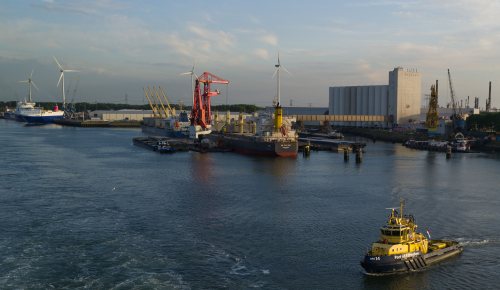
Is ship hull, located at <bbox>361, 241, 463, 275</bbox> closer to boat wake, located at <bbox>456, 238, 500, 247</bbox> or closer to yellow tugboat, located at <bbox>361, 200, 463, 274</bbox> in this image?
yellow tugboat, located at <bbox>361, 200, 463, 274</bbox>

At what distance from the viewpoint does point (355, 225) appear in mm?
25625

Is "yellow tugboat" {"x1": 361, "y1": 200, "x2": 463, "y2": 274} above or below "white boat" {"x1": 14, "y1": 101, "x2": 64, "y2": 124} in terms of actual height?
below

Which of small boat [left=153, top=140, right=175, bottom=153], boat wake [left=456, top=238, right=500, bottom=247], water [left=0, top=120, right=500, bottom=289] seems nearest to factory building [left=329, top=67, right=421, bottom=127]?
small boat [left=153, top=140, right=175, bottom=153]

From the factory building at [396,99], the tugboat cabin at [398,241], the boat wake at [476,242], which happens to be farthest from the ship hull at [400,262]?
the factory building at [396,99]

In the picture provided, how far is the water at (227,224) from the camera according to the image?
18781mm

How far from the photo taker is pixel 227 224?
84.8 feet

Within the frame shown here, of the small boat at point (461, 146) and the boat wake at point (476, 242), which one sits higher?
the small boat at point (461, 146)

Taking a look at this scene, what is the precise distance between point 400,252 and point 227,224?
925cm

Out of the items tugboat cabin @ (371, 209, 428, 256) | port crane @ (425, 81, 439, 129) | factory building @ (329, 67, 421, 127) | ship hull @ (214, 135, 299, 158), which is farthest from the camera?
factory building @ (329, 67, 421, 127)

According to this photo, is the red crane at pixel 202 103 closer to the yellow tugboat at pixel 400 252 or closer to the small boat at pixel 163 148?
the small boat at pixel 163 148

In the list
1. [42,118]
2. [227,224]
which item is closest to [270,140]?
[227,224]

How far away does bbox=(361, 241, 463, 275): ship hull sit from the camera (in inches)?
741

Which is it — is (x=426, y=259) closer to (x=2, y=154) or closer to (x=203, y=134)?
(x=2, y=154)

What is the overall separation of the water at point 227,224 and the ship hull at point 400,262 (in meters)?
0.31
